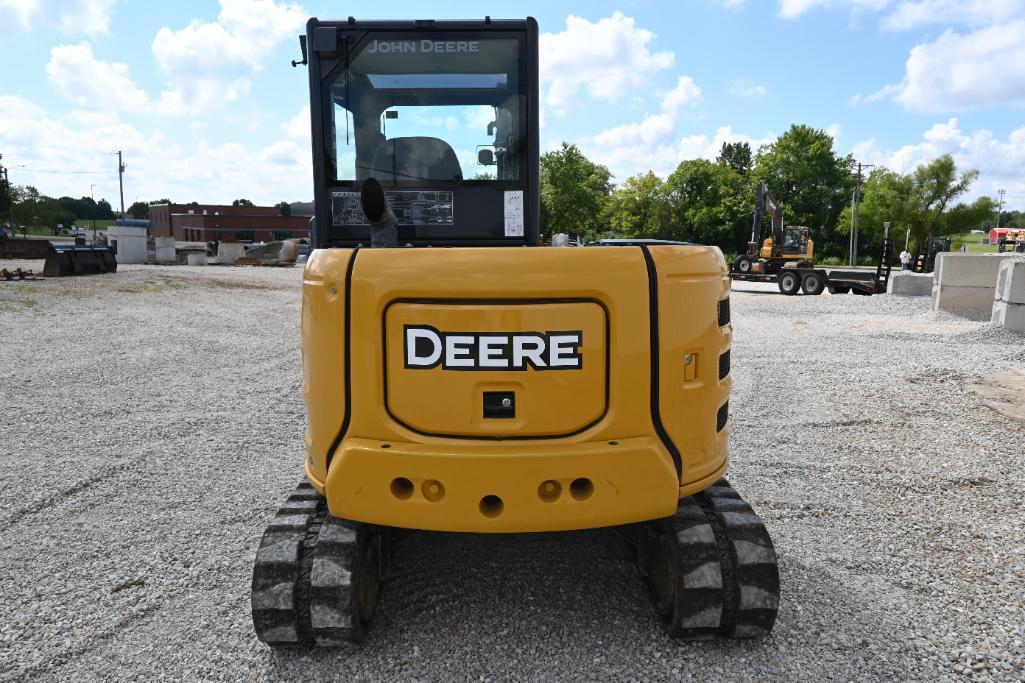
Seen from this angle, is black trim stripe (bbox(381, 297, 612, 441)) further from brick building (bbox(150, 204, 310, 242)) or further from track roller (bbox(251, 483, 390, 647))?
brick building (bbox(150, 204, 310, 242))

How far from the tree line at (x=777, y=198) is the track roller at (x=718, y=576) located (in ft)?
189

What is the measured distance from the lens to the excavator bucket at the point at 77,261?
2039 centimetres

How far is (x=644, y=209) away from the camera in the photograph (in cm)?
7012

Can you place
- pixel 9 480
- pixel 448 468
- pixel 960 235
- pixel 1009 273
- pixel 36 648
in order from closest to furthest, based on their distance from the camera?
1. pixel 448 468
2. pixel 36 648
3. pixel 9 480
4. pixel 1009 273
5. pixel 960 235

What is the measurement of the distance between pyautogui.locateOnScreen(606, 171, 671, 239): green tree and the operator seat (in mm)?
66275

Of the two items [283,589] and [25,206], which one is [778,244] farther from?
[25,206]

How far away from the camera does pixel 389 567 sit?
3.19m

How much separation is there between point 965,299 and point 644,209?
192 ft

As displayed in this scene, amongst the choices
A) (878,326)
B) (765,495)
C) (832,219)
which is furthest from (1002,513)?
(832,219)

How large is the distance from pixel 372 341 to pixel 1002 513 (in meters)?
4.11

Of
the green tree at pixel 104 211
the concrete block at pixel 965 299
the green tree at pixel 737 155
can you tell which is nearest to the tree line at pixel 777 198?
the green tree at pixel 737 155

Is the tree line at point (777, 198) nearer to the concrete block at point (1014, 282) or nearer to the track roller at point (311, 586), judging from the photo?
the concrete block at point (1014, 282)

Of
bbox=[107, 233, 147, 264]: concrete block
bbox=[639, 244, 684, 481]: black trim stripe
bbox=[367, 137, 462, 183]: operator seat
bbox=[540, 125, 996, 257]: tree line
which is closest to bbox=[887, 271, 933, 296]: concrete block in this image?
bbox=[367, 137, 462, 183]: operator seat

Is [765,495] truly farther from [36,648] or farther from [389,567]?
[36,648]
